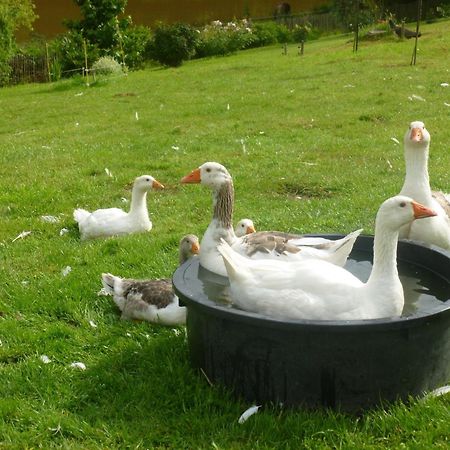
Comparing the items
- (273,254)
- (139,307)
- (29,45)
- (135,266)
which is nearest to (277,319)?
(273,254)

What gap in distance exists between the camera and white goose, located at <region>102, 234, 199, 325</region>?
464cm

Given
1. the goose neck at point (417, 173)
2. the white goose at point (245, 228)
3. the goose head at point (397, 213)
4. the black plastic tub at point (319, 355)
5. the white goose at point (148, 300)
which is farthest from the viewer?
the white goose at point (245, 228)

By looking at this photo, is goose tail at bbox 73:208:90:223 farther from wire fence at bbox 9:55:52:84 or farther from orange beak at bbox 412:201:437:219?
wire fence at bbox 9:55:52:84

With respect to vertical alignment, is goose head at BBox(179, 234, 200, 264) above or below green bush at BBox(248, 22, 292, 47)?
below

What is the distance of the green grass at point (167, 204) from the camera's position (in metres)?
3.60

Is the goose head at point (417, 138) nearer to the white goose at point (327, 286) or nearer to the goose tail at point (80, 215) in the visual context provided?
the white goose at point (327, 286)

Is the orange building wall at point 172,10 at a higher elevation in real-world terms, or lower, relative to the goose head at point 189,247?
higher

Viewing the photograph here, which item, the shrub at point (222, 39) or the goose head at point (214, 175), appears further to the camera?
the shrub at point (222, 39)

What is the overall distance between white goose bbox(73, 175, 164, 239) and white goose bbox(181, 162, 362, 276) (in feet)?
5.83

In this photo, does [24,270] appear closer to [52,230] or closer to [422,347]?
[52,230]

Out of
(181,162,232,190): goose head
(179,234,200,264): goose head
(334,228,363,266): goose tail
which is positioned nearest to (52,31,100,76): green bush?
(179,234,200,264): goose head

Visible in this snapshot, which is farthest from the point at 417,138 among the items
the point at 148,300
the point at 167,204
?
the point at 167,204

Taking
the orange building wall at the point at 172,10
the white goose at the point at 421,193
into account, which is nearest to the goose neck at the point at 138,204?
the white goose at the point at 421,193

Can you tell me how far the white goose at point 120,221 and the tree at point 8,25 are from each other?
66.5 ft
